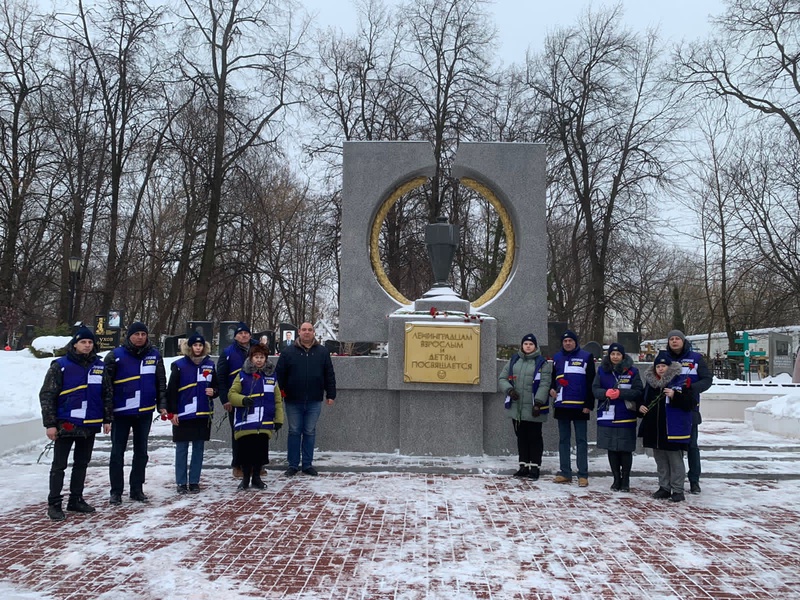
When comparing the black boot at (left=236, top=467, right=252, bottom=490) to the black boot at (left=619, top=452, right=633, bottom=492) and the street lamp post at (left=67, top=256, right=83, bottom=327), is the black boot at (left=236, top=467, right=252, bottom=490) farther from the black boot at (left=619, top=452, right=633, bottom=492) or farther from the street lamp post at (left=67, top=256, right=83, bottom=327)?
the street lamp post at (left=67, top=256, right=83, bottom=327)

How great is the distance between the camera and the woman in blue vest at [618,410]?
6895mm

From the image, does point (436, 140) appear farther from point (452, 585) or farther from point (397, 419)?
point (452, 585)

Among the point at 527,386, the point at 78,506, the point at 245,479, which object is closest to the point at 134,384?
the point at 78,506

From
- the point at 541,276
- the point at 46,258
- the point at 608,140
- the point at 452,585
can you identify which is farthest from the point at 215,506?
the point at 46,258

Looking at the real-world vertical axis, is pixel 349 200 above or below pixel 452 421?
above

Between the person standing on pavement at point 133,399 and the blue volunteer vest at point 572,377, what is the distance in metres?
4.19

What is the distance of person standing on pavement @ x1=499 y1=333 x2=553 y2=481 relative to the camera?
739cm

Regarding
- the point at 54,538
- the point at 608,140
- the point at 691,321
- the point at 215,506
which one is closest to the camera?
the point at 54,538

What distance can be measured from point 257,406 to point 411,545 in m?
2.64

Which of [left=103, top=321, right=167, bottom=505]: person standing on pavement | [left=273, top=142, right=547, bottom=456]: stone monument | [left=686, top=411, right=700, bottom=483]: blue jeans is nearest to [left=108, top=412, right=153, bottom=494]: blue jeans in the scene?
[left=103, top=321, right=167, bottom=505]: person standing on pavement

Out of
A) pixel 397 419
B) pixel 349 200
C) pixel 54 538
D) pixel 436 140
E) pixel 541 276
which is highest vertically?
pixel 436 140

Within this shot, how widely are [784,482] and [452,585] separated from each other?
211 inches

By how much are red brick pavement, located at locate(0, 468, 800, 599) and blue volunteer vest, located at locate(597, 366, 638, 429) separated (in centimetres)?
73

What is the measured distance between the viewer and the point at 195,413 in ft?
21.9
